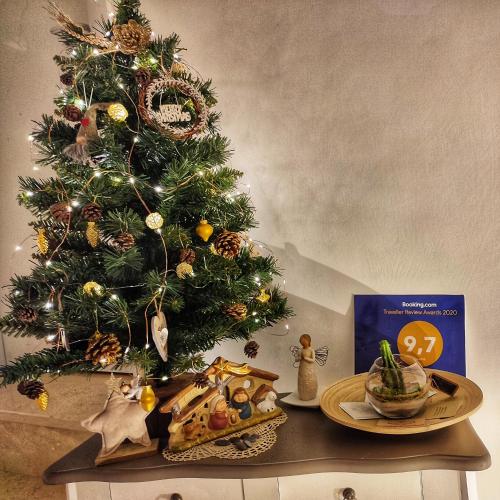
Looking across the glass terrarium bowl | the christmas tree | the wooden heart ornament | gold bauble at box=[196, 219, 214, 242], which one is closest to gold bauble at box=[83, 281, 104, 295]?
the christmas tree

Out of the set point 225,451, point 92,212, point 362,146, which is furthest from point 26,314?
point 362,146

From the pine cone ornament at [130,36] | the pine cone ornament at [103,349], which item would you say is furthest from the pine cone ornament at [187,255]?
the pine cone ornament at [130,36]

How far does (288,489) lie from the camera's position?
3.31 feet

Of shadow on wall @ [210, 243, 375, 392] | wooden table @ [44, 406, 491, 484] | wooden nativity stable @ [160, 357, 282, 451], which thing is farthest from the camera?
shadow on wall @ [210, 243, 375, 392]

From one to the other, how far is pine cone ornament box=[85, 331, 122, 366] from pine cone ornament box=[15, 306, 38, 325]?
0.49 ft

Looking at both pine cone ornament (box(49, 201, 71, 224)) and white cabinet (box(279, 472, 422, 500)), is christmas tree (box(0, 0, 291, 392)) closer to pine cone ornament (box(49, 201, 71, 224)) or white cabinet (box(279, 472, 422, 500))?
pine cone ornament (box(49, 201, 71, 224))

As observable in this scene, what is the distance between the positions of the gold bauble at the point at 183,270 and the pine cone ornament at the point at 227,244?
0.07 m

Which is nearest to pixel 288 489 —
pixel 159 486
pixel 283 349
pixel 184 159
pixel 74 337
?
pixel 159 486

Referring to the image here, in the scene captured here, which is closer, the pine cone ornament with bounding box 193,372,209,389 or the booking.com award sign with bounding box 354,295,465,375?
the pine cone ornament with bounding box 193,372,209,389

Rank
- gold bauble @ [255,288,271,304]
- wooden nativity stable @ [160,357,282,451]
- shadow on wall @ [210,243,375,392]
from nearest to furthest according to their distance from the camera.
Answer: wooden nativity stable @ [160,357,282,451] < gold bauble @ [255,288,271,304] < shadow on wall @ [210,243,375,392]

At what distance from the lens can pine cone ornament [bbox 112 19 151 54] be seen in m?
0.98

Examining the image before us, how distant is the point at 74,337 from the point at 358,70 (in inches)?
38.0

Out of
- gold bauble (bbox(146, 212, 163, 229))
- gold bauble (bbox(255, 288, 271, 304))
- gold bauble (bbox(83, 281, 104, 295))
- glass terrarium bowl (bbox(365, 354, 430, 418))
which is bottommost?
glass terrarium bowl (bbox(365, 354, 430, 418))

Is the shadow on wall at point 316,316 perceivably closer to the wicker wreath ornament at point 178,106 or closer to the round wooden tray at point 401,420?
the round wooden tray at point 401,420
